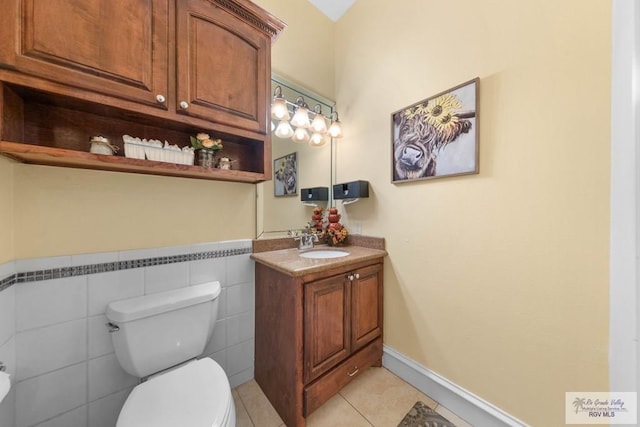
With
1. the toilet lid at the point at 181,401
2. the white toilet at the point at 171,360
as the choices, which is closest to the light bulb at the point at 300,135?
the white toilet at the point at 171,360

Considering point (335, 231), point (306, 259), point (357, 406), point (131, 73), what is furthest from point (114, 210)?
point (357, 406)

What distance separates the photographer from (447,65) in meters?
1.30

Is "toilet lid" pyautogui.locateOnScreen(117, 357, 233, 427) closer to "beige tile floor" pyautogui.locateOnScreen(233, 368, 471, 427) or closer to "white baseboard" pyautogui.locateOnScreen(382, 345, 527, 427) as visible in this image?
"beige tile floor" pyautogui.locateOnScreen(233, 368, 471, 427)

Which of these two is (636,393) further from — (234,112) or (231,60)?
(231,60)

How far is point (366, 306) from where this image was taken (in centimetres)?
151

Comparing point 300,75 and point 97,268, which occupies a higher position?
point 300,75

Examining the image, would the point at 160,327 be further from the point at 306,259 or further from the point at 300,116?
the point at 300,116

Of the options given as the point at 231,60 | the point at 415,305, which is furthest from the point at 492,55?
the point at 415,305

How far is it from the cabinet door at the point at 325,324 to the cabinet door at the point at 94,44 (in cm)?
117

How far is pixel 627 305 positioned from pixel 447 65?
1354 millimetres

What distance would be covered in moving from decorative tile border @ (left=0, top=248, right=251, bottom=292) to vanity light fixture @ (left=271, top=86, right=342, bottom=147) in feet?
3.31

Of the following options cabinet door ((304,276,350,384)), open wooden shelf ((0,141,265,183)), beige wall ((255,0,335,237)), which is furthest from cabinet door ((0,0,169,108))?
cabinet door ((304,276,350,384))

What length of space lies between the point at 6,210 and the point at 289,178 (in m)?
1.38

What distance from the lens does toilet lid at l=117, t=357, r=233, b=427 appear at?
29.9 inches
